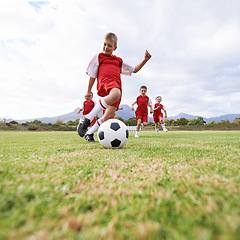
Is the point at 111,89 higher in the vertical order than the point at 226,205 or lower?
higher

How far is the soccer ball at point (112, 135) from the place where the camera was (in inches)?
116

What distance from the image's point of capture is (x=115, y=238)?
541 millimetres

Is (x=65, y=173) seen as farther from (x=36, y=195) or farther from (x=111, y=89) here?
(x=111, y=89)

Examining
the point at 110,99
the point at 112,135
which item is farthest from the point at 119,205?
the point at 110,99

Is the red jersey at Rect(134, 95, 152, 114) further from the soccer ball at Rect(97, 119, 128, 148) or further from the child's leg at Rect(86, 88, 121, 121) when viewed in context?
the soccer ball at Rect(97, 119, 128, 148)

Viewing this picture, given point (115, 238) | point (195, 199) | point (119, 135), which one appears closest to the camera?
point (115, 238)

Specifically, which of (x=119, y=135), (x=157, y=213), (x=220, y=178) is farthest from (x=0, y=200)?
(x=119, y=135)

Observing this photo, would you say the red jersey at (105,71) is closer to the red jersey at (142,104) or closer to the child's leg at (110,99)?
the child's leg at (110,99)

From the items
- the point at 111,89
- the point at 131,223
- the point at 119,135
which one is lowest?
the point at 131,223

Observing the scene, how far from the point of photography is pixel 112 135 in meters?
2.94

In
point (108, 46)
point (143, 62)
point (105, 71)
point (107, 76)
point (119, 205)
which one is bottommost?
point (119, 205)

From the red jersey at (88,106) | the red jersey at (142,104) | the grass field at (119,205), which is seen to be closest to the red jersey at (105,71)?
the grass field at (119,205)

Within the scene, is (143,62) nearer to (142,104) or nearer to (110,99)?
(110,99)

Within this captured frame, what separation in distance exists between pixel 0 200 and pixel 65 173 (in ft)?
1.67
